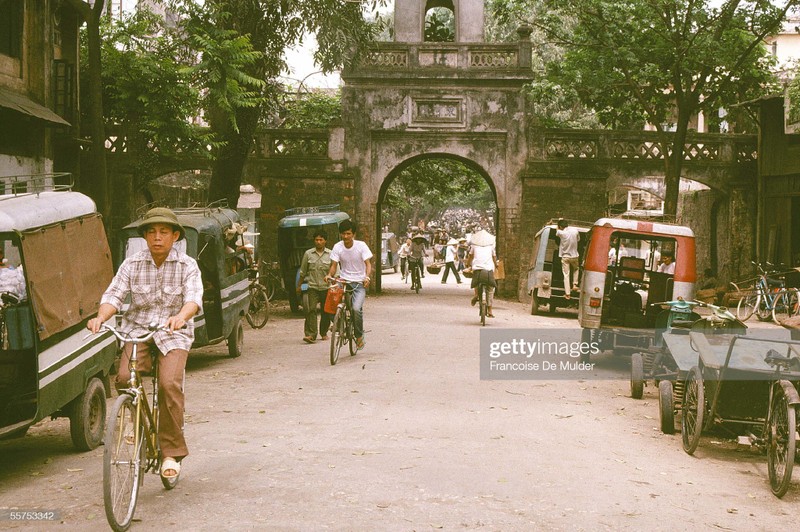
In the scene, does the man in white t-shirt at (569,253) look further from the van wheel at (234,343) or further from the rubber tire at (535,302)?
the van wheel at (234,343)

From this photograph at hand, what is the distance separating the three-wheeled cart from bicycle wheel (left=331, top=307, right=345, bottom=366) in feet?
16.6

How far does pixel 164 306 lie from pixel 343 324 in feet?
22.1

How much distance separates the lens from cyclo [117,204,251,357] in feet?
40.8

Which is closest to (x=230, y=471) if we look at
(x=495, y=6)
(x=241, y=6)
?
(x=241, y=6)

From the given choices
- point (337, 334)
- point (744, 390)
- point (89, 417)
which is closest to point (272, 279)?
point (337, 334)

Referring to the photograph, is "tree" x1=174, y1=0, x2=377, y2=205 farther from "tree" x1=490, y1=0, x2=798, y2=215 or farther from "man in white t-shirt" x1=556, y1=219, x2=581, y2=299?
"man in white t-shirt" x1=556, y1=219, x2=581, y2=299

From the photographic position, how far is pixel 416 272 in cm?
2758

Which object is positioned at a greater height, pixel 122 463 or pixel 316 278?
pixel 316 278

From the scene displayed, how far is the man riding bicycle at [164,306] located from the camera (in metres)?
5.68

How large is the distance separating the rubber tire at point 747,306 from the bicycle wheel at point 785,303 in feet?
1.51

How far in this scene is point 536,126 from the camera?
83.3 feet

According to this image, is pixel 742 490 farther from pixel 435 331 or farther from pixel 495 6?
pixel 495 6

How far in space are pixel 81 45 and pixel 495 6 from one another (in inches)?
382

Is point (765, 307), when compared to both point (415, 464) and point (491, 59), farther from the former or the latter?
point (415, 464)
